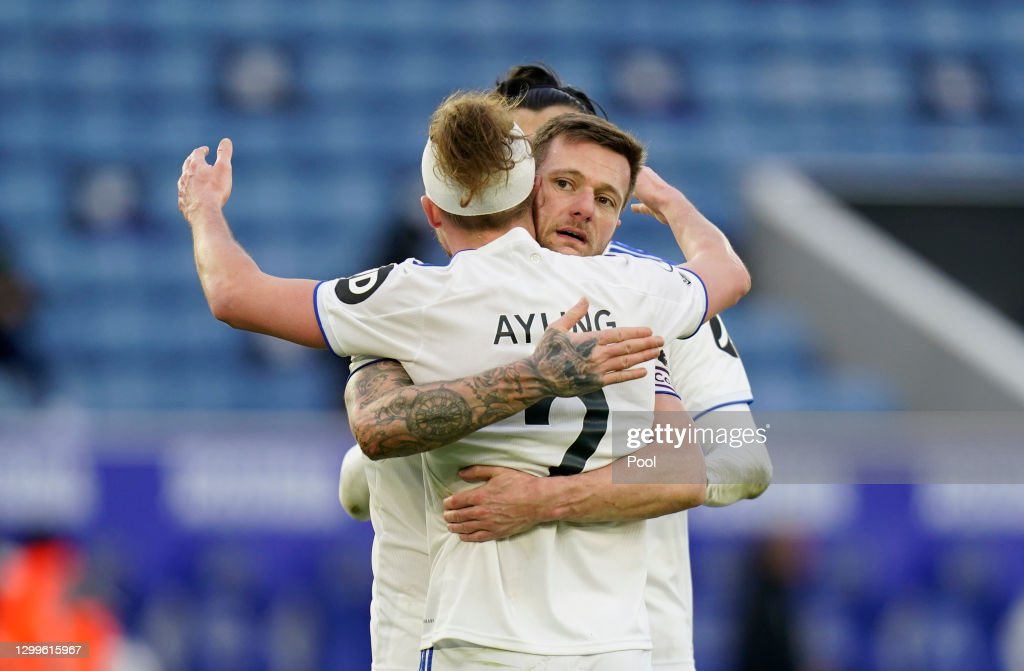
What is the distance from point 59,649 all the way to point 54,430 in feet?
2.93

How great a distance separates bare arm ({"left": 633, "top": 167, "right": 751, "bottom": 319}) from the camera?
3.21 m

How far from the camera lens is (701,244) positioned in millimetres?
3355

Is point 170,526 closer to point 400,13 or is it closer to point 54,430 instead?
point 54,430

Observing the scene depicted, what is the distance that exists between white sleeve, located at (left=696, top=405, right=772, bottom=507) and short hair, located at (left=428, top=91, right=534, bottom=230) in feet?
2.99

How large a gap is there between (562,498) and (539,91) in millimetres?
1328

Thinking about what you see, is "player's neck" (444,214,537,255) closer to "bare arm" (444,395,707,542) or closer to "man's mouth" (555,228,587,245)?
"man's mouth" (555,228,587,245)

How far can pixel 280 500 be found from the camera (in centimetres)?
621

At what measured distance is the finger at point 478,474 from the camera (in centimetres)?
291

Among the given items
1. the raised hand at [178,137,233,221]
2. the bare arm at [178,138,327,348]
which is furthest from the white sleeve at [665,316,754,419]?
the raised hand at [178,137,233,221]

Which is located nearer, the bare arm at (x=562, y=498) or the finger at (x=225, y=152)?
the bare arm at (x=562, y=498)

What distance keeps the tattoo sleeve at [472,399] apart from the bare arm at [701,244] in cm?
47

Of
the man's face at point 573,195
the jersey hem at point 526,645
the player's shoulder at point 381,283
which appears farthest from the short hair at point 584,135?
the jersey hem at point 526,645

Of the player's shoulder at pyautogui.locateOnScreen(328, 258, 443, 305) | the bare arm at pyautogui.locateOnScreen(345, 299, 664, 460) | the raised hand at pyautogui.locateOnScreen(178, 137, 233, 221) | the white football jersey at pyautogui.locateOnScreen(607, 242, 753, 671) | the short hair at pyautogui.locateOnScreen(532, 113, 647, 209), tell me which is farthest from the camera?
the white football jersey at pyautogui.locateOnScreen(607, 242, 753, 671)

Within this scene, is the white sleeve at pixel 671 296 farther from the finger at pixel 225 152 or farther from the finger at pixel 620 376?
the finger at pixel 225 152
